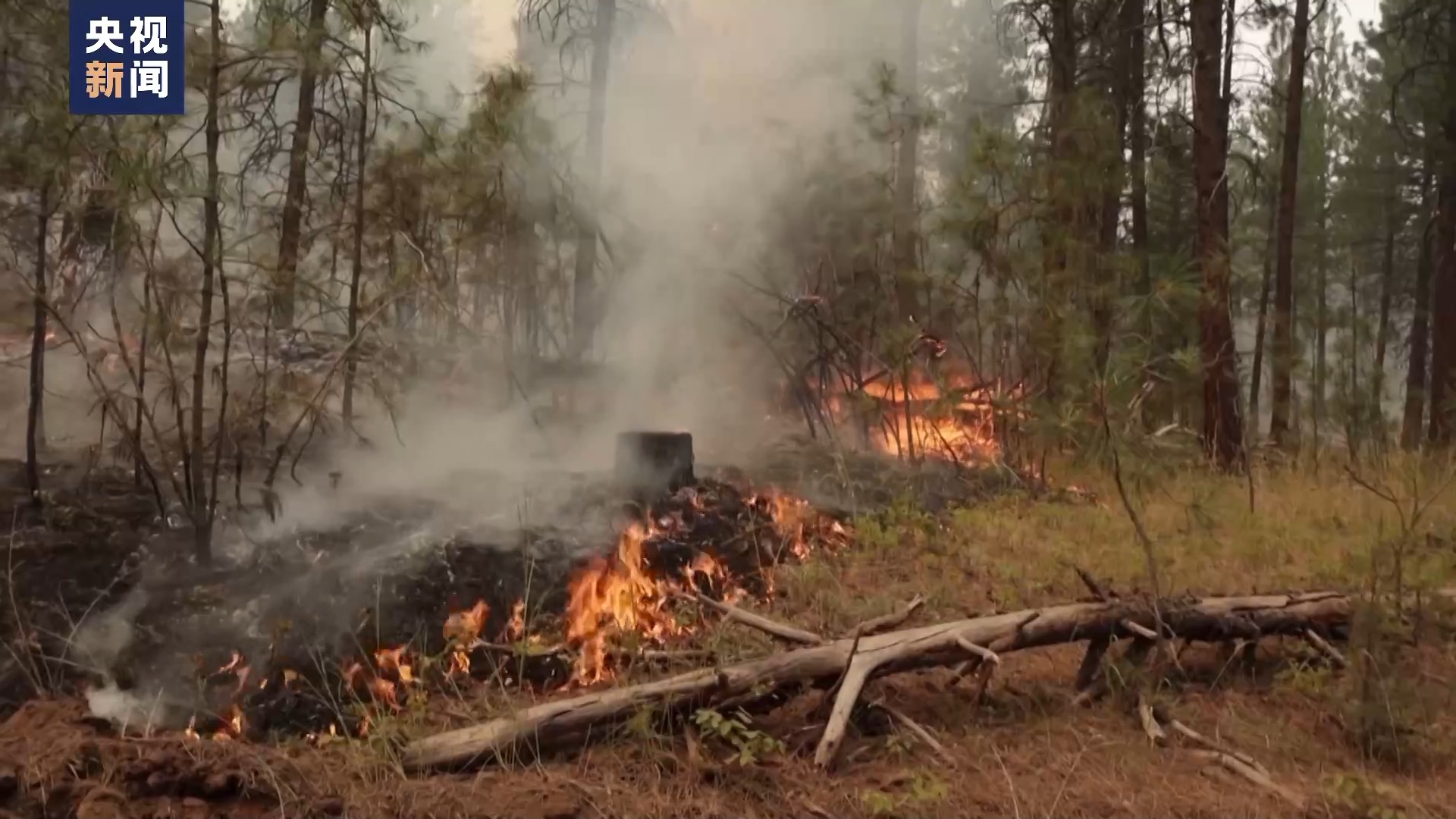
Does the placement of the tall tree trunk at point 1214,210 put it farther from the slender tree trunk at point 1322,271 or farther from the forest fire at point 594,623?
the slender tree trunk at point 1322,271

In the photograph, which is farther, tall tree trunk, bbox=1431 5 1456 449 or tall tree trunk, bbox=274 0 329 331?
tall tree trunk, bbox=1431 5 1456 449

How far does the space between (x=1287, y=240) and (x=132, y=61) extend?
30.6 ft

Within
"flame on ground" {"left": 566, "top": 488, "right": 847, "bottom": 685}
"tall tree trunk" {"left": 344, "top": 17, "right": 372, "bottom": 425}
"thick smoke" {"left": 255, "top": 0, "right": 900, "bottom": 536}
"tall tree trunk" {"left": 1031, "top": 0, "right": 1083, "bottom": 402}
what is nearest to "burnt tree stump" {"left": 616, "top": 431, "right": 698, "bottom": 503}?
"flame on ground" {"left": 566, "top": 488, "right": 847, "bottom": 685}

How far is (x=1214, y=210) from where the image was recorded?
706 centimetres

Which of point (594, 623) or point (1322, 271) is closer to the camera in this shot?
point (594, 623)

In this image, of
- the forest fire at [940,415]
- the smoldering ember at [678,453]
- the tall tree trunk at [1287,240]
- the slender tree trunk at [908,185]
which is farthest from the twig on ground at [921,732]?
the tall tree trunk at [1287,240]

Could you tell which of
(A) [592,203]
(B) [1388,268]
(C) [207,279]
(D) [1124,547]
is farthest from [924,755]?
(B) [1388,268]

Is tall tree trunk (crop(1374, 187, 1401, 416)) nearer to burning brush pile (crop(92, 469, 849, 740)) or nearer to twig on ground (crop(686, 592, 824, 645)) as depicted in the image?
burning brush pile (crop(92, 469, 849, 740))

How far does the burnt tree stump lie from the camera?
18.8 feet

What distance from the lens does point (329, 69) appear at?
499cm

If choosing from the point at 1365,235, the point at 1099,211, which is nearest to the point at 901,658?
the point at 1099,211

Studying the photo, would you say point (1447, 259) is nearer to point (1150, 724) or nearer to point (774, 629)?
point (1150, 724)

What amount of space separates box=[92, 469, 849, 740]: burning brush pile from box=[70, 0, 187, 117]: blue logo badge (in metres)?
2.21

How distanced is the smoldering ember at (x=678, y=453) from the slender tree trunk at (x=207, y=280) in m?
0.03
